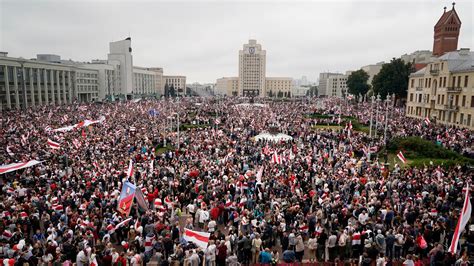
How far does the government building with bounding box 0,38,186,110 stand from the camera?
6181cm

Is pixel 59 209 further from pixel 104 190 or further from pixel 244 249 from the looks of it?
pixel 244 249

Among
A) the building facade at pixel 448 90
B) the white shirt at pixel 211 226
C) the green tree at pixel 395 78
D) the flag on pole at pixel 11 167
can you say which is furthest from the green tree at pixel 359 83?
the white shirt at pixel 211 226

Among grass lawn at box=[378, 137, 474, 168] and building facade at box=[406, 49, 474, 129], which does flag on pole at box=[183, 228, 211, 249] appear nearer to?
grass lawn at box=[378, 137, 474, 168]

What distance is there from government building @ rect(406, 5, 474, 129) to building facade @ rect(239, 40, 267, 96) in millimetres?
135077

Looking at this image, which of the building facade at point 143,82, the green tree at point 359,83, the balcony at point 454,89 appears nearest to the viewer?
the balcony at point 454,89

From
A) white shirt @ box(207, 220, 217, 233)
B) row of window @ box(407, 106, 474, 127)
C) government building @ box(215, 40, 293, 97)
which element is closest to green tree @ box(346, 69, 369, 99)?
row of window @ box(407, 106, 474, 127)

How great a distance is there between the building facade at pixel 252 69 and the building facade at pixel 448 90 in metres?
140

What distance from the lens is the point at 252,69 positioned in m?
190

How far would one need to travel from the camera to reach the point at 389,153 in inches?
1106

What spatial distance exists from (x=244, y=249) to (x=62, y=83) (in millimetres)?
83884

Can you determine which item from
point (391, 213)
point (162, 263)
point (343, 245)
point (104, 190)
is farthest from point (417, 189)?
point (104, 190)

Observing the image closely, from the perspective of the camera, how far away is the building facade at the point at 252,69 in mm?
188500

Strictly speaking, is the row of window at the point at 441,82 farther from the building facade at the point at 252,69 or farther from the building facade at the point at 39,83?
the building facade at the point at 252,69

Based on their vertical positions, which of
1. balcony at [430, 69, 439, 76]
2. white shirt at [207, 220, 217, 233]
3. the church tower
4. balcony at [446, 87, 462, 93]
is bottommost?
white shirt at [207, 220, 217, 233]
